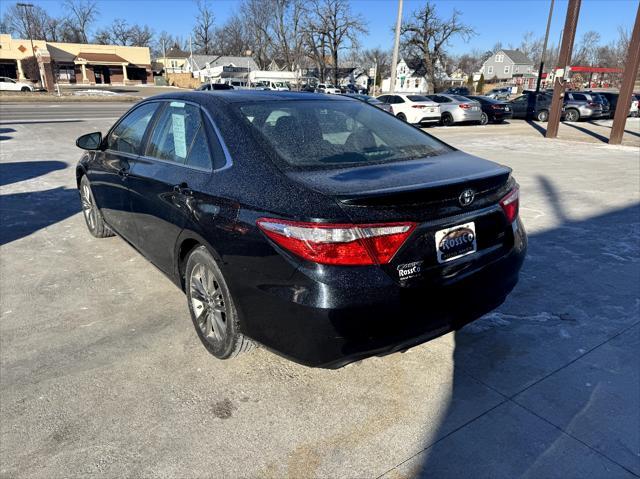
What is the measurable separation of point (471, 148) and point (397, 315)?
12.2m

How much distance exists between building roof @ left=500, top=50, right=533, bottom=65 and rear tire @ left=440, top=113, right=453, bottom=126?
301 ft

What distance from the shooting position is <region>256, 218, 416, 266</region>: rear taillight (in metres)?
2.06

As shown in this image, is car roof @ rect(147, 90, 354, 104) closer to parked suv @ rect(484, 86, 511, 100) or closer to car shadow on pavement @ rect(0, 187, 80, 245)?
car shadow on pavement @ rect(0, 187, 80, 245)

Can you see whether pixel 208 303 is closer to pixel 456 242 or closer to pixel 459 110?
pixel 456 242

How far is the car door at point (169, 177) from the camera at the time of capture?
9.35ft

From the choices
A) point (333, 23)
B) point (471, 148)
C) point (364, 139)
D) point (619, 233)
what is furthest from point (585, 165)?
point (333, 23)

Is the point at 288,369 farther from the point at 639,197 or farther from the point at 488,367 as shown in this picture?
the point at 639,197

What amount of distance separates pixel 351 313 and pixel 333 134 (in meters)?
1.33

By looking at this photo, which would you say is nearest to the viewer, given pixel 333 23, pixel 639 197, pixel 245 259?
pixel 245 259

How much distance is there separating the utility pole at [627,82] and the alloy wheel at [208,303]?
1558 cm

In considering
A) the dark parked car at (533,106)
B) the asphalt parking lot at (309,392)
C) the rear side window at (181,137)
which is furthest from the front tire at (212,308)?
the dark parked car at (533,106)

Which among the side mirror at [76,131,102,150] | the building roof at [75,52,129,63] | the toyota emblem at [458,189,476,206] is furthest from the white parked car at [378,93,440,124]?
the building roof at [75,52,129,63]

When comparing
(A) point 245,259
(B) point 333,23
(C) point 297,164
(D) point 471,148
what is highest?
(B) point 333,23

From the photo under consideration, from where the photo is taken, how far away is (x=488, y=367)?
2887 mm
